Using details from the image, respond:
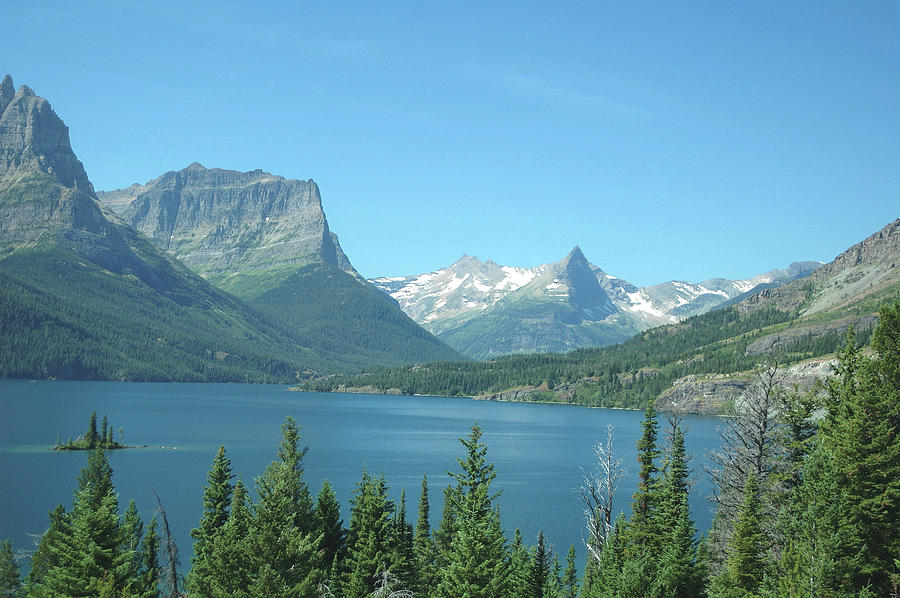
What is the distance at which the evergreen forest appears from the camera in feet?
111

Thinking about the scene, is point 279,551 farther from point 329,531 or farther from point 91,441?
point 91,441

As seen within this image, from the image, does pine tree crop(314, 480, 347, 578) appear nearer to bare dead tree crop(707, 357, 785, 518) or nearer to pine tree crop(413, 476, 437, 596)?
pine tree crop(413, 476, 437, 596)

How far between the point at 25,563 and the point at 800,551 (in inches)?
2643

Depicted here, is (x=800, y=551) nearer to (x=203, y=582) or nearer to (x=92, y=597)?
(x=203, y=582)

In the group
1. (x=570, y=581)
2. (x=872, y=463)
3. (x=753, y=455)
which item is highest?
(x=872, y=463)

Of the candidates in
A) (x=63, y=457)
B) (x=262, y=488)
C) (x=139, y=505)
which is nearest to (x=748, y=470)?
(x=262, y=488)

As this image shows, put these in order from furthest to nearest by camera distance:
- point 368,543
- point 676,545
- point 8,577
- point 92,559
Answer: point 8,577, point 368,543, point 676,545, point 92,559

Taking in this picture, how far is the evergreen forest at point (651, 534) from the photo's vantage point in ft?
111

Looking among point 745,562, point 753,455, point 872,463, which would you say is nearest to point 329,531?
point 745,562

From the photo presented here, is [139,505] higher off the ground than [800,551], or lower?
lower

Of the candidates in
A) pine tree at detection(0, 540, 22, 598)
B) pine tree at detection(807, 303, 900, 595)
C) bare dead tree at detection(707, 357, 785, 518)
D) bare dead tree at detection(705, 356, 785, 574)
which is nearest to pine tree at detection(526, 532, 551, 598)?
bare dead tree at detection(705, 356, 785, 574)

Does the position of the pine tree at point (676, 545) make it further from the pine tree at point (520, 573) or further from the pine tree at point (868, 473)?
the pine tree at point (520, 573)

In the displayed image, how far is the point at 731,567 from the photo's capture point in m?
36.9

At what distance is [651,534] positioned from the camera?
147 feet
